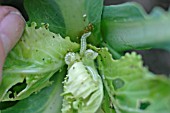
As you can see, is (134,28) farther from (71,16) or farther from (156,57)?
(156,57)

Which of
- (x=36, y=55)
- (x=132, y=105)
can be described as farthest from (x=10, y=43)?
(x=132, y=105)

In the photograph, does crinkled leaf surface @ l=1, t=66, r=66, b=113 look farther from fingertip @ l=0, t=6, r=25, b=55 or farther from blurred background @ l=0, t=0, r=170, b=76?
blurred background @ l=0, t=0, r=170, b=76

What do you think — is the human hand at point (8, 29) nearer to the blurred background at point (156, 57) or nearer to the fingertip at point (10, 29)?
the fingertip at point (10, 29)

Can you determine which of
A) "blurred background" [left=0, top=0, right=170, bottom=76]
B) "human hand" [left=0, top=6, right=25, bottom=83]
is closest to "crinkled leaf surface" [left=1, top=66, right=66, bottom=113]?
"human hand" [left=0, top=6, right=25, bottom=83]

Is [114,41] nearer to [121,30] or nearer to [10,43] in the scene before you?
[121,30]

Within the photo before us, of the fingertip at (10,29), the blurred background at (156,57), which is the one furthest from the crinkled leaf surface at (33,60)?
the blurred background at (156,57)

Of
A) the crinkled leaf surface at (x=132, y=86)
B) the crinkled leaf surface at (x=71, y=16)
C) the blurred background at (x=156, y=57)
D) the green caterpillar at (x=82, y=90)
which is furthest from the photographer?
the blurred background at (x=156, y=57)
